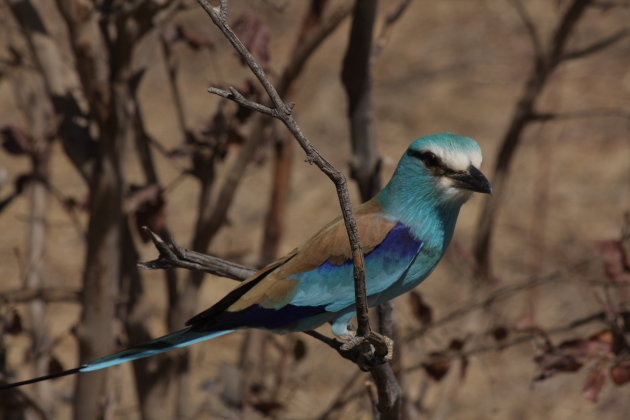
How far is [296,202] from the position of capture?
6473 mm

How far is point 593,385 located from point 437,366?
0.49 meters

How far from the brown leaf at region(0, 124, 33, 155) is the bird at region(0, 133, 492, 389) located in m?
1.09

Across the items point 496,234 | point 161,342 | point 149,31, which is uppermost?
point 496,234

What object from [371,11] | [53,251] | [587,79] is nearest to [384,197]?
[371,11]

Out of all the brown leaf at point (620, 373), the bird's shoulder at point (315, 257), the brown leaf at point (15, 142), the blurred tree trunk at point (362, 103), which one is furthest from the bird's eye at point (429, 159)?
the brown leaf at point (15, 142)

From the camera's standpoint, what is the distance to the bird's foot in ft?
5.74

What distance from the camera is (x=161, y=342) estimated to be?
81.7 inches

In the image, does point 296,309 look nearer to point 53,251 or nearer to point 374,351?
point 374,351

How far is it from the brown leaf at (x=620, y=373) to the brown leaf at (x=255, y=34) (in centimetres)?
129

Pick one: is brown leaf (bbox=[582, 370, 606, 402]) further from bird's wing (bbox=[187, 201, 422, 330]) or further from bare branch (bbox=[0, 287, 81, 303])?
bare branch (bbox=[0, 287, 81, 303])

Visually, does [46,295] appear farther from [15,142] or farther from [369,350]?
[369,350]

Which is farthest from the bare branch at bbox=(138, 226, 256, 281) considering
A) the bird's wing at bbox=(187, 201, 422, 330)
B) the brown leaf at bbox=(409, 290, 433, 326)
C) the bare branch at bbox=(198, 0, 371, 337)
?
the brown leaf at bbox=(409, 290, 433, 326)

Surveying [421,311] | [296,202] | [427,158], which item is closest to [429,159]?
[427,158]

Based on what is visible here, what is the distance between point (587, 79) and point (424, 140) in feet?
17.4
